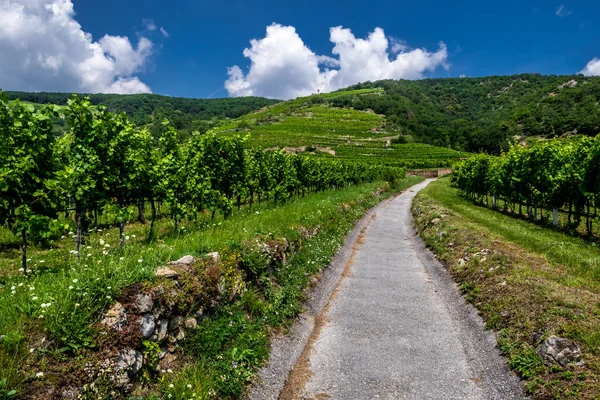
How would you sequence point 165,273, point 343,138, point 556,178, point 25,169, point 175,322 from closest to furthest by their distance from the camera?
point 175,322
point 165,273
point 25,169
point 556,178
point 343,138

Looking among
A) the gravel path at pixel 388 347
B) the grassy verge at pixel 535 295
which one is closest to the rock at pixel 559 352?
the grassy verge at pixel 535 295

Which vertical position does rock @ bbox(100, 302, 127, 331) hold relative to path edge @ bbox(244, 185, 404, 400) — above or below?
above

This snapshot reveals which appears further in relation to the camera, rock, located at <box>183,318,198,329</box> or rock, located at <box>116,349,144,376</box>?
rock, located at <box>183,318,198,329</box>

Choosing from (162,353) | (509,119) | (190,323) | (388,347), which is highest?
(509,119)

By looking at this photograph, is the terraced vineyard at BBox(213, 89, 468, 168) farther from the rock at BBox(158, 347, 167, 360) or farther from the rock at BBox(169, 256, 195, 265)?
the rock at BBox(158, 347, 167, 360)

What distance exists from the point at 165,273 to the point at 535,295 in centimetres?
930

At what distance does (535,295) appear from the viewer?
30.7 feet

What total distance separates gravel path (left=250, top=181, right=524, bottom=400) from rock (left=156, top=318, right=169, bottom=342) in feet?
6.76

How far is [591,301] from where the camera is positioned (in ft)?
28.9

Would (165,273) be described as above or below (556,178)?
below

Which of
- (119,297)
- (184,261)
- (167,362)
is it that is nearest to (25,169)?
(184,261)

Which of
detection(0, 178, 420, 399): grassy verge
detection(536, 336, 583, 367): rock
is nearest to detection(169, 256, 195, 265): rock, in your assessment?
detection(0, 178, 420, 399): grassy verge

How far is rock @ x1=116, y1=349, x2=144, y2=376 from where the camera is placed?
5.27 m

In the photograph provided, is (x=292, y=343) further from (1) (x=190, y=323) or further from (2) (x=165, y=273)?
(2) (x=165, y=273)
